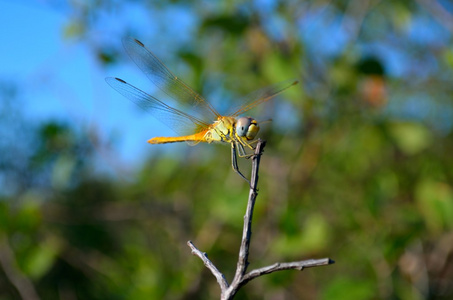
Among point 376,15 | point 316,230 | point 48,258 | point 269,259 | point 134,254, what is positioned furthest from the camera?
point 376,15

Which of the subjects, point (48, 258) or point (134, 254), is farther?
point (134, 254)

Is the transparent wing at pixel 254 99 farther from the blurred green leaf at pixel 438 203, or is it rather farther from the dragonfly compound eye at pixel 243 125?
the blurred green leaf at pixel 438 203

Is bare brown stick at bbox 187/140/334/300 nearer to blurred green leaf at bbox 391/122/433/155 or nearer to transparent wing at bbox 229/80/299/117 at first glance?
transparent wing at bbox 229/80/299/117

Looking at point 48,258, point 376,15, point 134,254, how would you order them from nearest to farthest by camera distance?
point 48,258, point 134,254, point 376,15

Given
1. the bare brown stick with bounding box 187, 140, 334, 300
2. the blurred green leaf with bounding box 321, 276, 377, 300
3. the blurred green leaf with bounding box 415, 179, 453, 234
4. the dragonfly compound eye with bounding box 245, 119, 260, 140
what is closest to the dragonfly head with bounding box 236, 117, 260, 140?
the dragonfly compound eye with bounding box 245, 119, 260, 140

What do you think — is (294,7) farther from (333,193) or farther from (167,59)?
(333,193)

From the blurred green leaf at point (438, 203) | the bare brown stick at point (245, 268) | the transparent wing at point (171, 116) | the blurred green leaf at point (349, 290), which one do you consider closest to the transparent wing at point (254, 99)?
the transparent wing at point (171, 116)

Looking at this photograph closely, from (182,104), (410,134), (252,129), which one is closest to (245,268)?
(252,129)

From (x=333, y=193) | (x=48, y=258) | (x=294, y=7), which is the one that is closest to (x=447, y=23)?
(x=294, y=7)
